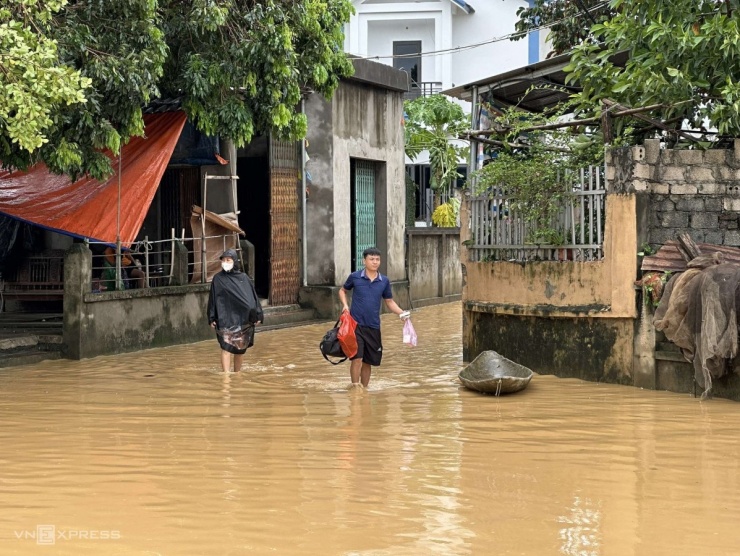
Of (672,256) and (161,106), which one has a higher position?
(161,106)

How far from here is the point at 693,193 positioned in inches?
450

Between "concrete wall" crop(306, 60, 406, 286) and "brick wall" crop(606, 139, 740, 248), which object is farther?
"concrete wall" crop(306, 60, 406, 286)

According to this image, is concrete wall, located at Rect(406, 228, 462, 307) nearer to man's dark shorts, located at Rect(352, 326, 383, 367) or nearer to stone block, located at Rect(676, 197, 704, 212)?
man's dark shorts, located at Rect(352, 326, 383, 367)

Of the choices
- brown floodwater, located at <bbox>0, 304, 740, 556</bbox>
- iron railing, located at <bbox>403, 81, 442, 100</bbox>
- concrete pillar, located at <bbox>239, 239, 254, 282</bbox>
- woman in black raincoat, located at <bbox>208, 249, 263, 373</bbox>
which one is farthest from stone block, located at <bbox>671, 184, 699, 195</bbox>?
iron railing, located at <bbox>403, 81, 442, 100</bbox>

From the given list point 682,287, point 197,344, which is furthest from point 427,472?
point 197,344

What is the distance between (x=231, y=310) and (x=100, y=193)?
3444 millimetres

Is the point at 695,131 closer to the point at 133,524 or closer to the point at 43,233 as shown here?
the point at 133,524

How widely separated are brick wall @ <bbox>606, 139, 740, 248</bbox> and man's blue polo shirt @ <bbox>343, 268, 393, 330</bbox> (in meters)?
2.67

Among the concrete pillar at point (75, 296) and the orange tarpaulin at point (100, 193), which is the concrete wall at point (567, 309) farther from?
the concrete pillar at point (75, 296)

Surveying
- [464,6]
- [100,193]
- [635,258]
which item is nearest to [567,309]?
[635,258]

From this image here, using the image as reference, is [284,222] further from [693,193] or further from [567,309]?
[693,193]

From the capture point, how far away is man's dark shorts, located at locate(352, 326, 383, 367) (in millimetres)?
11203

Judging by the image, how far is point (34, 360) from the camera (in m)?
13.7

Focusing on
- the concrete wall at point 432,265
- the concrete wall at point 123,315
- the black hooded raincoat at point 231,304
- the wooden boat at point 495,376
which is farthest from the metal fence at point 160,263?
the wooden boat at point 495,376
